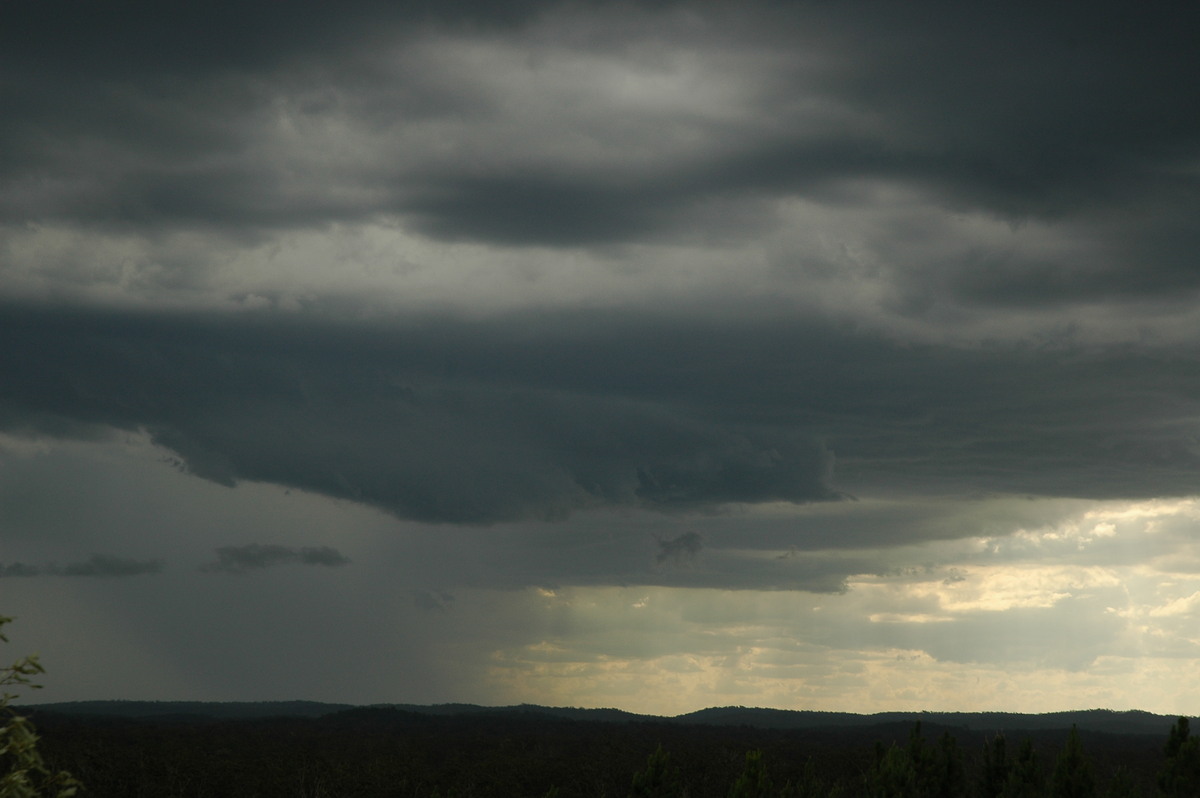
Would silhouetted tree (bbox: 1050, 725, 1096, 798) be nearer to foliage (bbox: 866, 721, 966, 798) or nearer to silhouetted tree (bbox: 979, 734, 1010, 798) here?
silhouetted tree (bbox: 979, 734, 1010, 798)

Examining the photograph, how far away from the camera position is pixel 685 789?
14438 centimetres

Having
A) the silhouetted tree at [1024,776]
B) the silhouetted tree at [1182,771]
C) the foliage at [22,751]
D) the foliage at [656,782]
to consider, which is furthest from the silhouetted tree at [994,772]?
the foliage at [22,751]

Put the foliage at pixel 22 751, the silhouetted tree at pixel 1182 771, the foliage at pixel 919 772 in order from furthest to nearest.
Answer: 1. the foliage at pixel 919 772
2. the silhouetted tree at pixel 1182 771
3. the foliage at pixel 22 751

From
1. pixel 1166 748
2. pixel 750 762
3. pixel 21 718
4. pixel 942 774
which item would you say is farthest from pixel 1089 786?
pixel 21 718

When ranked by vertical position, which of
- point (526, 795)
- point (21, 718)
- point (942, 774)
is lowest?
point (526, 795)

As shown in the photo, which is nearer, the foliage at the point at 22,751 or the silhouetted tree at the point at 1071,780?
the foliage at the point at 22,751

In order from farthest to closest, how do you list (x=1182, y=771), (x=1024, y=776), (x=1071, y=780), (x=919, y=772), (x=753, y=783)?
(x=919, y=772), (x=753, y=783), (x=1024, y=776), (x=1071, y=780), (x=1182, y=771)

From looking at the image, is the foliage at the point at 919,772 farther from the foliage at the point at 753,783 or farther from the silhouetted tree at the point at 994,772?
the foliage at the point at 753,783

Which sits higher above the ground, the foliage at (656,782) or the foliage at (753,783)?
the foliage at (753,783)

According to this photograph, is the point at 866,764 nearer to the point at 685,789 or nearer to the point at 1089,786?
the point at 685,789

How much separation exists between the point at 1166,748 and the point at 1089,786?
5.39 meters

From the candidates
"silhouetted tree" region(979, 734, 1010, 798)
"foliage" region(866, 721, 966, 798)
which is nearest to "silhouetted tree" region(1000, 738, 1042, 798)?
"silhouetted tree" region(979, 734, 1010, 798)

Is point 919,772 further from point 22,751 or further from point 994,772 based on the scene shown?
point 22,751

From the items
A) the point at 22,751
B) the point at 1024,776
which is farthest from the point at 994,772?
the point at 22,751
